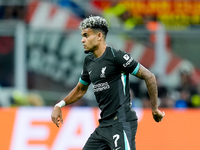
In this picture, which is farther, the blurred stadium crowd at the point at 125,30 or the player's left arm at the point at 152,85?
the blurred stadium crowd at the point at 125,30

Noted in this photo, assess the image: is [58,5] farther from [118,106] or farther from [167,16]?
[118,106]

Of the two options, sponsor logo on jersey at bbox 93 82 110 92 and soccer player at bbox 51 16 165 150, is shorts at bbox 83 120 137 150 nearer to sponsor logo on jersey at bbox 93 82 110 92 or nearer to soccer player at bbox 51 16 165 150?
soccer player at bbox 51 16 165 150

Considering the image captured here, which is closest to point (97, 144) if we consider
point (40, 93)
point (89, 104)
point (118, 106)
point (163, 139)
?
point (118, 106)

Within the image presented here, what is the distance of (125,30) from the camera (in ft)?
35.4

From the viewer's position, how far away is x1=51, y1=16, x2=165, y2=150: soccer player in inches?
194

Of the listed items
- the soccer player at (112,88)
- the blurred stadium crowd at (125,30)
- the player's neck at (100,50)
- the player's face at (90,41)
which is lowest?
the soccer player at (112,88)

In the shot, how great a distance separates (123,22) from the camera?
37.5ft

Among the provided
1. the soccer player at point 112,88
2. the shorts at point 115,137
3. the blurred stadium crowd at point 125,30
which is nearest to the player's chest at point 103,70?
the soccer player at point 112,88

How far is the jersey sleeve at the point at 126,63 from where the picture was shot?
192 inches

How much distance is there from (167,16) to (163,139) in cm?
471

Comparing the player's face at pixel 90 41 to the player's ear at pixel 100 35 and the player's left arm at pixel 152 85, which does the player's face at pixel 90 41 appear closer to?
the player's ear at pixel 100 35

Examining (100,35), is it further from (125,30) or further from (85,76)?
(125,30)

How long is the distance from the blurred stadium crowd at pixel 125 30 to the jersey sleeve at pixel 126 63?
457 cm

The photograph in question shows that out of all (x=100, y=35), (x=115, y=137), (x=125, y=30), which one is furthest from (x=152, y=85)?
(x=125, y=30)
